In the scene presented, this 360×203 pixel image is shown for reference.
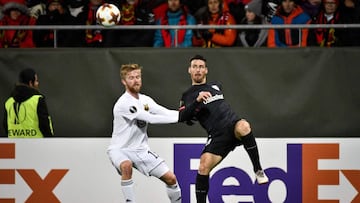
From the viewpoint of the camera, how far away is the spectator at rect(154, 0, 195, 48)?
15516mm

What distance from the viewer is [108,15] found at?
14.8 m

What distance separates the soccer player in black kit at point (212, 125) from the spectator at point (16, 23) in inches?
126

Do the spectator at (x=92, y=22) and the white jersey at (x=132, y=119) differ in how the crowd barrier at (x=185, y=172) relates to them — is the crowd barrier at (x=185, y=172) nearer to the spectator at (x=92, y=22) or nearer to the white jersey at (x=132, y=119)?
the white jersey at (x=132, y=119)

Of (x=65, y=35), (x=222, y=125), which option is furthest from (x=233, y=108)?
(x=65, y=35)

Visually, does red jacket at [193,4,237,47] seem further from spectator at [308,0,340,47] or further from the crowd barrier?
the crowd barrier

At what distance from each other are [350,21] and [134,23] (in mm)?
3064

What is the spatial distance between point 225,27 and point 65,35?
8.27 ft

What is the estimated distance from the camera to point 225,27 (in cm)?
1473

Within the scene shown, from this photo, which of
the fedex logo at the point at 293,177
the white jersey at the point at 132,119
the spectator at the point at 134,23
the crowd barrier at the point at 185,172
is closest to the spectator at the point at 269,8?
the spectator at the point at 134,23

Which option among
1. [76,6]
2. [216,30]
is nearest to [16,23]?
[76,6]

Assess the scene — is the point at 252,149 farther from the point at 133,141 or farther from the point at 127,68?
the point at 127,68

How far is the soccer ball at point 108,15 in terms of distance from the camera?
585 inches

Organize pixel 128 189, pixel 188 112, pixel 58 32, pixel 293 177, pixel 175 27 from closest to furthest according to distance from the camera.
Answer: pixel 188 112 → pixel 128 189 → pixel 175 27 → pixel 293 177 → pixel 58 32

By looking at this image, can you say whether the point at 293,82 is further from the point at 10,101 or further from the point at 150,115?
the point at 10,101
